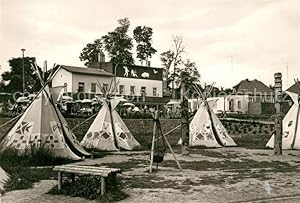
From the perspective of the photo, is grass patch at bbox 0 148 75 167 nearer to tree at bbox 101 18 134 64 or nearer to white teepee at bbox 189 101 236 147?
white teepee at bbox 189 101 236 147

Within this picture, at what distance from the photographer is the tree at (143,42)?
62.1 metres

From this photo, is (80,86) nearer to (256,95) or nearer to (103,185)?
(256,95)

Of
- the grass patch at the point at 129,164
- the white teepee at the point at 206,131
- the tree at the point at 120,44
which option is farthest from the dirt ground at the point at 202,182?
the tree at the point at 120,44

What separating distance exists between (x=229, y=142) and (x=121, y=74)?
108ft

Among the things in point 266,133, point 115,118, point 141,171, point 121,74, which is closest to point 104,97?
point 115,118

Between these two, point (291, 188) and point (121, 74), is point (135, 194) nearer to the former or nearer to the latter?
point (291, 188)

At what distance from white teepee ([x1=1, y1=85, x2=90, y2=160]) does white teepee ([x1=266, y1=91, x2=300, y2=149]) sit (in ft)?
35.4

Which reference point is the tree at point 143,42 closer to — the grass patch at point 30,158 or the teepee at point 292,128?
the teepee at point 292,128

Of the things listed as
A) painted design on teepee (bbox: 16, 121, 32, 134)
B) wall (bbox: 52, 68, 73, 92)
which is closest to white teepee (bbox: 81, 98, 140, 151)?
painted design on teepee (bbox: 16, 121, 32, 134)

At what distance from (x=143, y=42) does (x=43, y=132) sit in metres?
48.7

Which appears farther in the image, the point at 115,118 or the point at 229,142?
the point at 229,142

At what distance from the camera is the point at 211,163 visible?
48.1 ft

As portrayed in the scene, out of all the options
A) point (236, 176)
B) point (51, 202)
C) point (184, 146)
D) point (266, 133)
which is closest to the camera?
point (51, 202)

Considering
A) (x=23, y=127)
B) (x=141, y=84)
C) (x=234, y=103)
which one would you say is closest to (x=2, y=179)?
(x=23, y=127)
